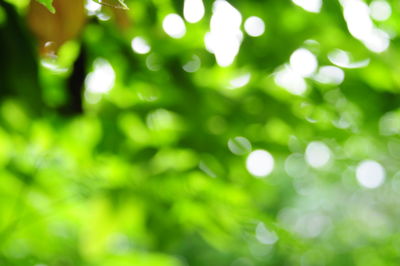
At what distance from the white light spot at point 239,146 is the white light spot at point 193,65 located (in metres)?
0.11

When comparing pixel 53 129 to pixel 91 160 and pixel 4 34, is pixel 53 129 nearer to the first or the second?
pixel 91 160

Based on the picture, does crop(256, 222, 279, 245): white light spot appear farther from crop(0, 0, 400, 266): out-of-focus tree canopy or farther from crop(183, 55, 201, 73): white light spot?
crop(183, 55, 201, 73): white light spot

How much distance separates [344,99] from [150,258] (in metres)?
0.44

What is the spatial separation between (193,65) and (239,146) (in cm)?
13

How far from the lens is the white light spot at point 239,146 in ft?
2.48

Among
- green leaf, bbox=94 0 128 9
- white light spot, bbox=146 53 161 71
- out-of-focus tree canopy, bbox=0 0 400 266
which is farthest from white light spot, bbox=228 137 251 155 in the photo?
green leaf, bbox=94 0 128 9

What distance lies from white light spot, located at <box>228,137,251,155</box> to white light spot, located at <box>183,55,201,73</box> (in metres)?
0.11

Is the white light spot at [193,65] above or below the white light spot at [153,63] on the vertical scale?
above

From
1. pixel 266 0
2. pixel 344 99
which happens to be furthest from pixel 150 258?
pixel 266 0

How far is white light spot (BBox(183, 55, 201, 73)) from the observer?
2.22 ft

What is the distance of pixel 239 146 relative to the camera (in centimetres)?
76

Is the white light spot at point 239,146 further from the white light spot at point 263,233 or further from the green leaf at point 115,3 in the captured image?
the green leaf at point 115,3

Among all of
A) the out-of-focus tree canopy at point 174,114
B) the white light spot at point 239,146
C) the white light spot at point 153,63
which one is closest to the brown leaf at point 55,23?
the out-of-focus tree canopy at point 174,114

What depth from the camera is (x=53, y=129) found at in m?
0.79
